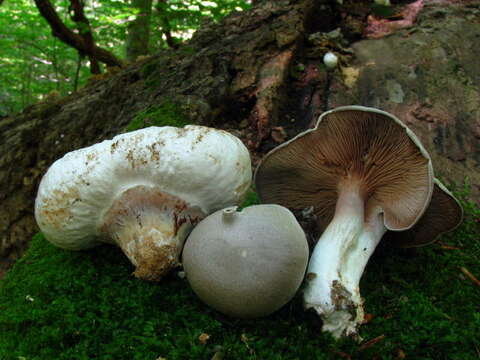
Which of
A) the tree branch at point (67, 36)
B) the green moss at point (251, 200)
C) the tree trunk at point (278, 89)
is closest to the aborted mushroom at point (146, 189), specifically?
the green moss at point (251, 200)

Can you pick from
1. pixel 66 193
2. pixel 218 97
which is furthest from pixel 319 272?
pixel 218 97

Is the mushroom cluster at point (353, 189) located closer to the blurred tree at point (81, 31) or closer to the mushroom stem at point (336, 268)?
the mushroom stem at point (336, 268)

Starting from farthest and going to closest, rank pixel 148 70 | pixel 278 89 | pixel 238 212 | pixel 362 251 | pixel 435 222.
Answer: pixel 148 70 → pixel 278 89 → pixel 435 222 → pixel 362 251 → pixel 238 212

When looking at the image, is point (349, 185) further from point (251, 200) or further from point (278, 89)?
point (278, 89)

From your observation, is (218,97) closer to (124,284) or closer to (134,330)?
(124,284)

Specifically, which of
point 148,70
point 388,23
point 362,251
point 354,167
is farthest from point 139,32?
point 362,251

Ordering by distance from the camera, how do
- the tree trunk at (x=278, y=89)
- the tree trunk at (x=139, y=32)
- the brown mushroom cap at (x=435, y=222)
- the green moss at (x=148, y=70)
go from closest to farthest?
the brown mushroom cap at (x=435, y=222) < the tree trunk at (x=278, y=89) < the green moss at (x=148, y=70) < the tree trunk at (x=139, y=32)

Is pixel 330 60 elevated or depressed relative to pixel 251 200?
elevated
